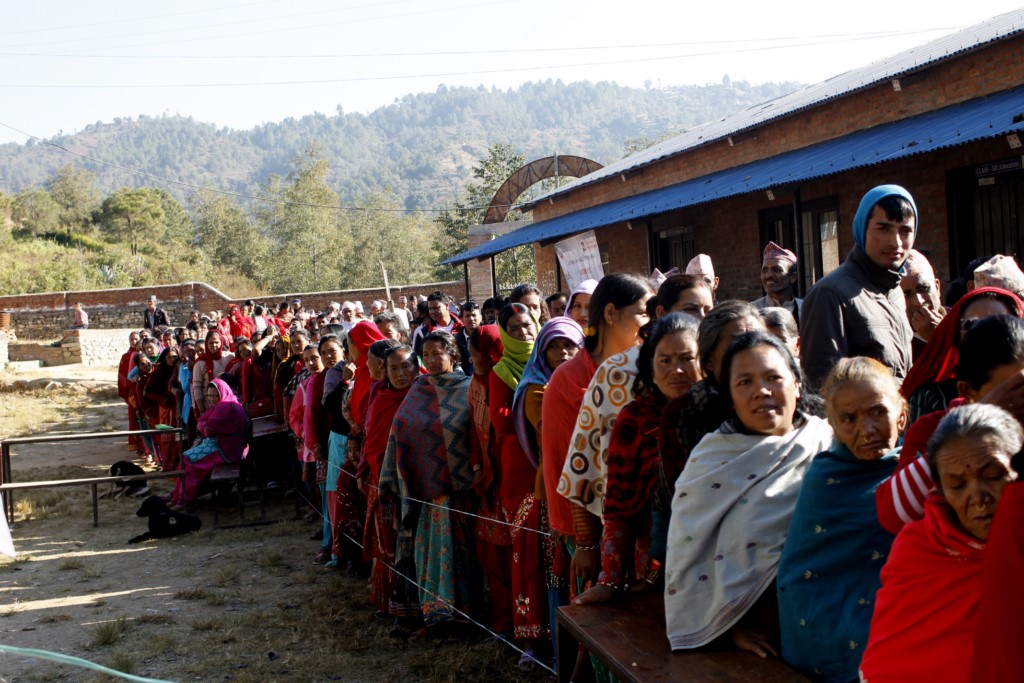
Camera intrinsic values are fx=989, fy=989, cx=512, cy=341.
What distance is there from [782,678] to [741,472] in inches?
20.9

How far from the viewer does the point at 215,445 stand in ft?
31.7

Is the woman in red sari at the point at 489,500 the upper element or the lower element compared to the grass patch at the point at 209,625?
upper

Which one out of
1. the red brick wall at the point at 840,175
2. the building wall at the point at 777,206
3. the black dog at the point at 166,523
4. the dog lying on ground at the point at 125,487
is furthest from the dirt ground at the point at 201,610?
the red brick wall at the point at 840,175

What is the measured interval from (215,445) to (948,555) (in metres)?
8.60

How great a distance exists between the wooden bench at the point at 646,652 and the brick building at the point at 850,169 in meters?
6.34

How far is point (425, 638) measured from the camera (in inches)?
221

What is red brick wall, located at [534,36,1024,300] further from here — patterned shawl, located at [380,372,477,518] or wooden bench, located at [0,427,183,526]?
wooden bench, located at [0,427,183,526]

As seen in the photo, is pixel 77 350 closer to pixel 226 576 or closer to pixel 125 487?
pixel 125 487

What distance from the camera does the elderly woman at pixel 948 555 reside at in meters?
1.89

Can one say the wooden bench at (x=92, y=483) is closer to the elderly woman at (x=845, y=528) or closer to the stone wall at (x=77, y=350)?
the elderly woman at (x=845, y=528)

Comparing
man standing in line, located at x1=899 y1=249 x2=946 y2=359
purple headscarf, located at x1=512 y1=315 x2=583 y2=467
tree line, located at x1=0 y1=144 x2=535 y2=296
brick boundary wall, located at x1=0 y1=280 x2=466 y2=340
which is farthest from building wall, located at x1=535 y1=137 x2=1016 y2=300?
tree line, located at x1=0 y1=144 x2=535 y2=296

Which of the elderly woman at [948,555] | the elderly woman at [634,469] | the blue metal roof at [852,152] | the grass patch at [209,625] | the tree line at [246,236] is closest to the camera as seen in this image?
the elderly woman at [948,555]

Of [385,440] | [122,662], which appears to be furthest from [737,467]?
[122,662]

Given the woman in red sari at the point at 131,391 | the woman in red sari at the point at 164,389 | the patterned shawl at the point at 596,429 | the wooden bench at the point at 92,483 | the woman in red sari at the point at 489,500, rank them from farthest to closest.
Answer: the woman in red sari at the point at 131,391 < the woman in red sari at the point at 164,389 < the wooden bench at the point at 92,483 < the woman in red sari at the point at 489,500 < the patterned shawl at the point at 596,429
